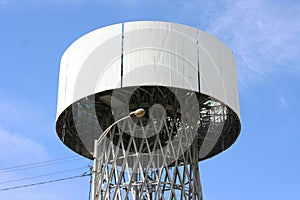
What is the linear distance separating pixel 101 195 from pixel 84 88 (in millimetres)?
5422

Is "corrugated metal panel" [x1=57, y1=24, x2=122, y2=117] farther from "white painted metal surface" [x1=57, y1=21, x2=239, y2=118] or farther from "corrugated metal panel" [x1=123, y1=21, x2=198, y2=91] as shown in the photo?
"corrugated metal panel" [x1=123, y1=21, x2=198, y2=91]

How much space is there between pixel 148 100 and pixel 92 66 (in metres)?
3.52

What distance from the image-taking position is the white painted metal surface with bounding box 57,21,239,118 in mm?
25234

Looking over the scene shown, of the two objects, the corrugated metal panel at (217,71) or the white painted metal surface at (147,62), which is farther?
the corrugated metal panel at (217,71)

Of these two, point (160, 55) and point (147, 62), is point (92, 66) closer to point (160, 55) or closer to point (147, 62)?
point (147, 62)

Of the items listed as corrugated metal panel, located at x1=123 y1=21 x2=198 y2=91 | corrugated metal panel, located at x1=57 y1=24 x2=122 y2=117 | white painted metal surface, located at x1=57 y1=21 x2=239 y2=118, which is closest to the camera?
corrugated metal panel, located at x1=123 y1=21 x2=198 y2=91

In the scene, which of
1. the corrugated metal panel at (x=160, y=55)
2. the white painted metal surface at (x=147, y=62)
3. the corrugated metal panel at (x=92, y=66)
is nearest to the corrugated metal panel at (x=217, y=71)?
the white painted metal surface at (x=147, y=62)

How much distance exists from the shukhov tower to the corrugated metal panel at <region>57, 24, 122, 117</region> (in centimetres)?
5

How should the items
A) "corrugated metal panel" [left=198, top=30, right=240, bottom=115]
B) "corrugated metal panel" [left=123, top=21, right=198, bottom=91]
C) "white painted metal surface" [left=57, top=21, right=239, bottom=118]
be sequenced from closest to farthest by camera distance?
"corrugated metal panel" [left=123, top=21, right=198, bottom=91] < "white painted metal surface" [left=57, top=21, right=239, bottom=118] < "corrugated metal panel" [left=198, top=30, right=240, bottom=115]

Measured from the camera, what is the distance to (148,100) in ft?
89.7

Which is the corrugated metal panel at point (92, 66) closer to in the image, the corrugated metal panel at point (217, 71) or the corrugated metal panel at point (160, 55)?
the corrugated metal panel at point (160, 55)

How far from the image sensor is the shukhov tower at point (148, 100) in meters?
25.5

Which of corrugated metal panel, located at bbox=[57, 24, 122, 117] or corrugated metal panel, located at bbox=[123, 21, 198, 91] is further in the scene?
corrugated metal panel, located at bbox=[57, 24, 122, 117]

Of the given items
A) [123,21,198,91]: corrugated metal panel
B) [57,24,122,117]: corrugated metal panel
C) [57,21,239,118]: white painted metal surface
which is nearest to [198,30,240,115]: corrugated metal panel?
[57,21,239,118]: white painted metal surface
